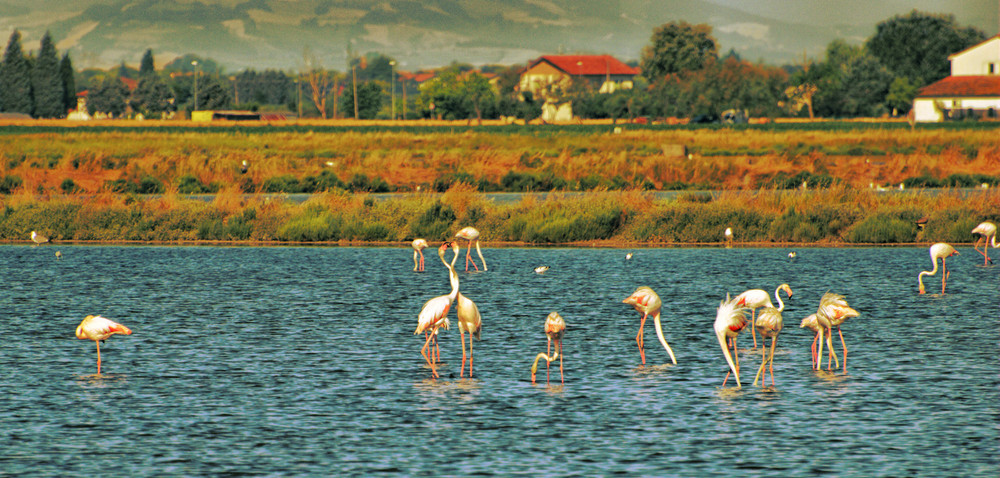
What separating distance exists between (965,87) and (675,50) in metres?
47.0

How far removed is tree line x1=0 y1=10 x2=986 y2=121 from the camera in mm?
111438

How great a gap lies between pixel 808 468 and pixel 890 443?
3.94 feet

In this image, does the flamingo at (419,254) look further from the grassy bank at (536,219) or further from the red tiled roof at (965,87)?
the red tiled roof at (965,87)

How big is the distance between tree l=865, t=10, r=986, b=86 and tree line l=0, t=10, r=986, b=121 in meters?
0.12

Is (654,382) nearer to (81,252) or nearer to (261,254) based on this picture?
(261,254)

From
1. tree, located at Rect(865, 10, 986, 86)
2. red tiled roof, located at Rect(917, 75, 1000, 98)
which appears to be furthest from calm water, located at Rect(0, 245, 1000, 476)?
tree, located at Rect(865, 10, 986, 86)

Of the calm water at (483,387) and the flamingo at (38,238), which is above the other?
the flamingo at (38,238)

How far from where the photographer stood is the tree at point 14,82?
15375 centimetres

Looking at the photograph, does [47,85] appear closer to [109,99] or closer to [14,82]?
[14,82]

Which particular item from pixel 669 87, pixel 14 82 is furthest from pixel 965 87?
pixel 14 82

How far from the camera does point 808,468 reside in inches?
356

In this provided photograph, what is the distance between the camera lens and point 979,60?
114 meters

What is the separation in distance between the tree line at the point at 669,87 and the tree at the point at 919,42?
0.40 feet

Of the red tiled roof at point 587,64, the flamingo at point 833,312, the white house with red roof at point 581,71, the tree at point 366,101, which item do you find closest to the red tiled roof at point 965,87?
the white house with red roof at point 581,71
